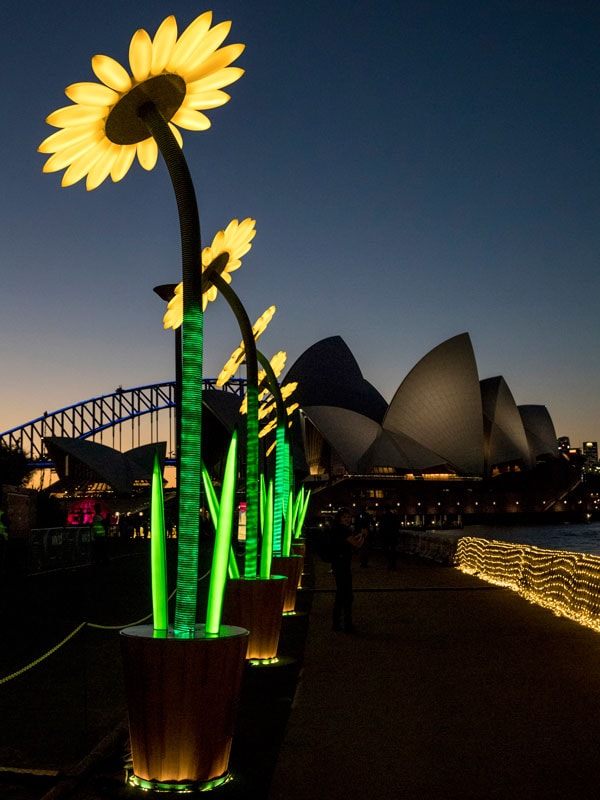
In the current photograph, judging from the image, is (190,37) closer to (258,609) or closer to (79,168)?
(79,168)

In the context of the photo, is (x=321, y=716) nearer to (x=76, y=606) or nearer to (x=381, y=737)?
(x=381, y=737)

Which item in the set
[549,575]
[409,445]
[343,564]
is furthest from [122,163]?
[409,445]

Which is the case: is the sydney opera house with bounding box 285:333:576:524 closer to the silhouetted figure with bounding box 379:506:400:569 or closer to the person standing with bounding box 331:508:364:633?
the silhouetted figure with bounding box 379:506:400:569

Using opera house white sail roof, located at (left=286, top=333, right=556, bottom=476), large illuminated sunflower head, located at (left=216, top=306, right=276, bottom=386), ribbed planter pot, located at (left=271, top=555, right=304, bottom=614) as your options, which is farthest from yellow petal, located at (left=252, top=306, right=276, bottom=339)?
opera house white sail roof, located at (left=286, top=333, right=556, bottom=476)

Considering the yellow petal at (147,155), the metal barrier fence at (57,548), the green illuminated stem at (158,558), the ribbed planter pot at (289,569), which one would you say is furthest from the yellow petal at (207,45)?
the metal barrier fence at (57,548)

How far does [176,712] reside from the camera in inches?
166

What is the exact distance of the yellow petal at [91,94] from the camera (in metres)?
4.46

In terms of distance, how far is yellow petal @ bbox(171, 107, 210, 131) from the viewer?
4926 millimetres

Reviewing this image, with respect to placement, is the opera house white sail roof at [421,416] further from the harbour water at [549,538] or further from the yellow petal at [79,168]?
the yellow petal at [79,168]

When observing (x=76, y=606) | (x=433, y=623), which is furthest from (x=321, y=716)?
(x=76, y=606)

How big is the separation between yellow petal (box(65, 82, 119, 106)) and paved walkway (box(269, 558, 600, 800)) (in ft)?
12.2

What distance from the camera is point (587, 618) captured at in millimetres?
9852

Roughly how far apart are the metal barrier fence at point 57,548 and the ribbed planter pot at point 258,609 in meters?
14.2

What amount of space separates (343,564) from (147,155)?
612 centimetres
